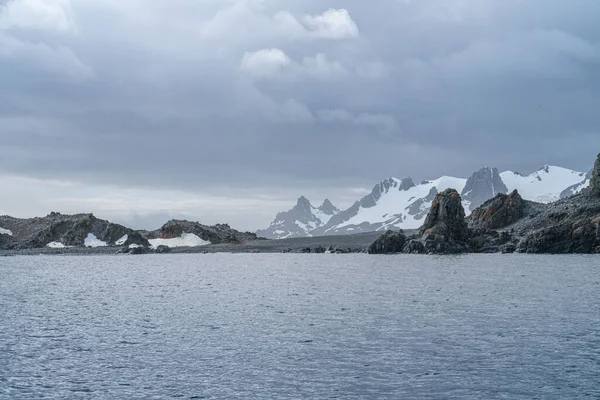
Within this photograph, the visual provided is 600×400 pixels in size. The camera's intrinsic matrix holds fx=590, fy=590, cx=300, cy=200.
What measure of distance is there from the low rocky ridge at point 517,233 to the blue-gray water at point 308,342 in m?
75.8

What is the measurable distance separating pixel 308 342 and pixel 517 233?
14702 cm

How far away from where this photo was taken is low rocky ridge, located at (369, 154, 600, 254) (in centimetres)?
14600

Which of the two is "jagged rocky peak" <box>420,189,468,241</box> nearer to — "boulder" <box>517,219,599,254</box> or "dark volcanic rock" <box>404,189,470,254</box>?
"dark volcanic rock" <box>404,189,470,254</box>

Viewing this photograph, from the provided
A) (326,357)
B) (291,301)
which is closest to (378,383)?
(326,357)

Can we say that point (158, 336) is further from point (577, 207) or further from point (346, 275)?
point (577, 207)

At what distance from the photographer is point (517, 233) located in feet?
568

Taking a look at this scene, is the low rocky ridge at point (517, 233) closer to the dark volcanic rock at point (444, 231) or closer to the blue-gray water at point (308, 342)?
the dark volcanic rock at point (444, 231)

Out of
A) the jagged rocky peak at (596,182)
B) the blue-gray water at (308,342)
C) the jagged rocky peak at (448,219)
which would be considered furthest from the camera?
the jagged rocky peak at (596,182)

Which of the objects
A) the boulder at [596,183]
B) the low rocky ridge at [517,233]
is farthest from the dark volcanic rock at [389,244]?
the boulder at [596,183]

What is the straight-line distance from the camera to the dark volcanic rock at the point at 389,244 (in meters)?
173

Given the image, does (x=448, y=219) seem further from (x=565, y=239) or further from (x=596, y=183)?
(x=596, y=183)

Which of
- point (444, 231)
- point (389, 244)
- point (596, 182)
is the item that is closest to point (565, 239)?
point (444, 231)

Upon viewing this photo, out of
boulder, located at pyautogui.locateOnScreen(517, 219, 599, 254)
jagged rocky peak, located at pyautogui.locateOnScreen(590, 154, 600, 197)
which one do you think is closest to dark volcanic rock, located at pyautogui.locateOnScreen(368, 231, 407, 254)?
boulder, located at pyautogui.locateOnScreen(517, 219, 599, 254)

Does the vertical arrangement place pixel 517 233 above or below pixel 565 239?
above
